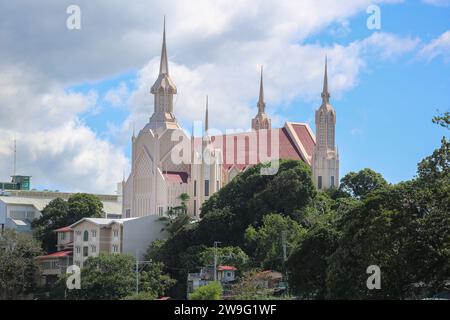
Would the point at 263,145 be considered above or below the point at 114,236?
above

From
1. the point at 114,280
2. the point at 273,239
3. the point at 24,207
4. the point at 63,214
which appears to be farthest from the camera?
the point at 24,207

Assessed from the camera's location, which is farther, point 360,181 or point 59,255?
point 360,181

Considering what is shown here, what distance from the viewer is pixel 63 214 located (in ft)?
358

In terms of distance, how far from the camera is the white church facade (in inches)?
4284

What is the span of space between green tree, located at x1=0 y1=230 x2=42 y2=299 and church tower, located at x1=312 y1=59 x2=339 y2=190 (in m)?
35.1

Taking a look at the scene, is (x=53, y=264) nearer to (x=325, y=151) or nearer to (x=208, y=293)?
(x=208, y=293)

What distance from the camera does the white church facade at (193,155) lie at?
108812 mm

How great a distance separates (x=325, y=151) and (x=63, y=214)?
2913cm

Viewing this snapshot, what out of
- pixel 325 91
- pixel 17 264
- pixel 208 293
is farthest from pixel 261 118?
pixel 208 293

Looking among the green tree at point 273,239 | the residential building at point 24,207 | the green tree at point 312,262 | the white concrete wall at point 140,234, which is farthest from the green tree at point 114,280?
the residential building at point 24,207

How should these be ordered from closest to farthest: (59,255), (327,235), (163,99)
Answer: (327,235)
(59,255)
(163,99)
